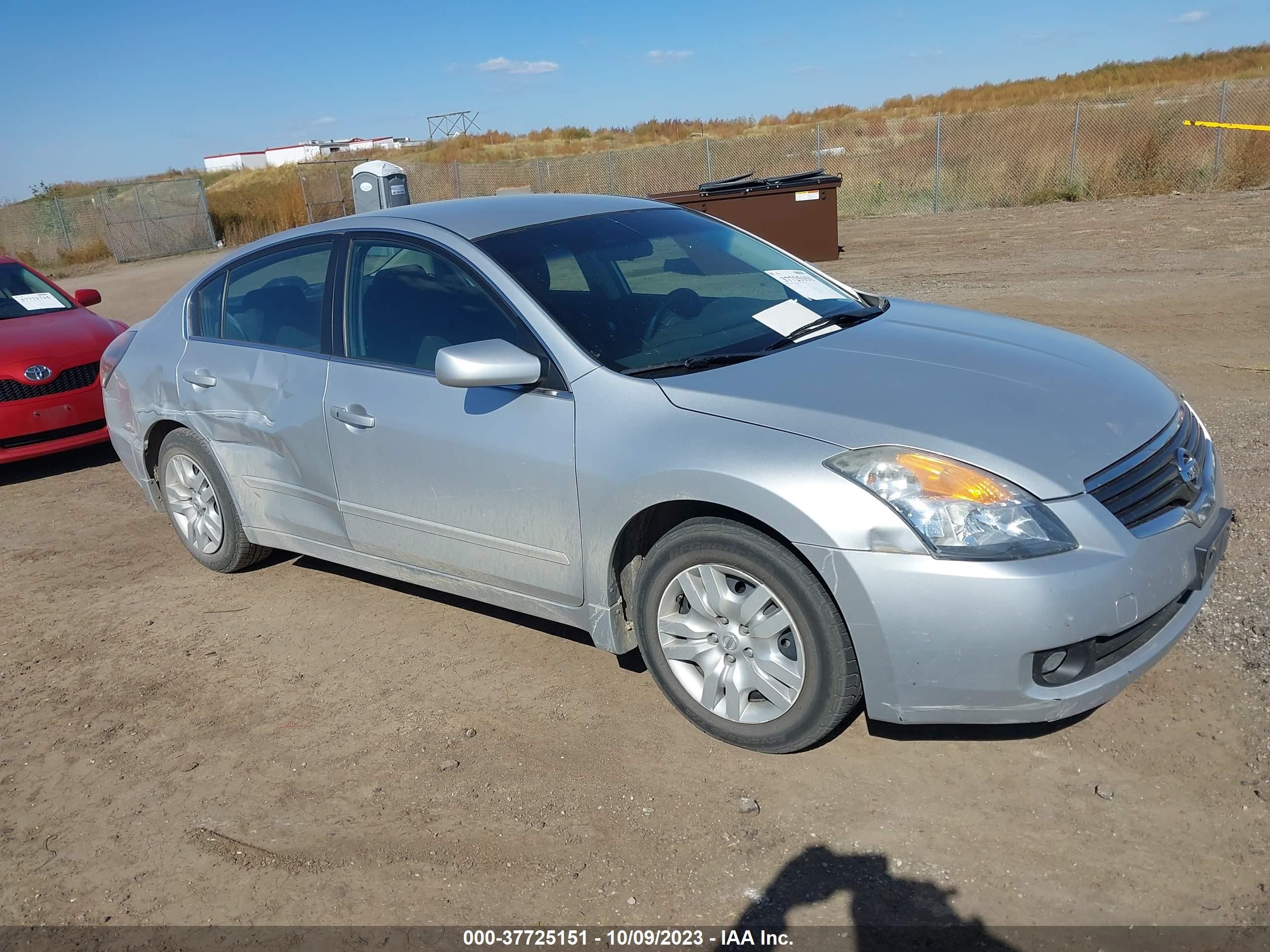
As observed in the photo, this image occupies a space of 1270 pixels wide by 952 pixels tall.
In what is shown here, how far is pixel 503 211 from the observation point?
4473mm

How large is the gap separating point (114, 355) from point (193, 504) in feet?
3.55

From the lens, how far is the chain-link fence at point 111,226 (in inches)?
1161

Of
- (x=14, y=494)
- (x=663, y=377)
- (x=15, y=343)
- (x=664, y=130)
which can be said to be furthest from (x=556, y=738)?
(x=664, y=130)

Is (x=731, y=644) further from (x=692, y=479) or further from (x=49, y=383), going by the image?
(x=49, y=383)

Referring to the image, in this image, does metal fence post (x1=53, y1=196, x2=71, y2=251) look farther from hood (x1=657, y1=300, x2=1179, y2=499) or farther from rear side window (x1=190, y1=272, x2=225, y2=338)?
A: hood (x1=657, y1=300, x2=1179, y2=499)

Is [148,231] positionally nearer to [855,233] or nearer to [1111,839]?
[855,233]

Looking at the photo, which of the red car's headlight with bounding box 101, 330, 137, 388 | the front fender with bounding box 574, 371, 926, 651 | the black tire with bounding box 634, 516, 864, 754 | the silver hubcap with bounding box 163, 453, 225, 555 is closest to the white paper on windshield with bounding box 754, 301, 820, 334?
the front fender with bounding box 574, 371, 926, 651

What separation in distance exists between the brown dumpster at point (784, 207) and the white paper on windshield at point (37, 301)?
27.1ft

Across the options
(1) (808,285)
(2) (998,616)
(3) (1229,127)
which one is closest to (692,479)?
(2) (998,616)

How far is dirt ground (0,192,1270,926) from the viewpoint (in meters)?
2.83

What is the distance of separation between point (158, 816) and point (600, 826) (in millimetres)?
1513

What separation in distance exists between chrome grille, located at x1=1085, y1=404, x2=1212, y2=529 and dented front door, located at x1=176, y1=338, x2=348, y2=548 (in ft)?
9.91

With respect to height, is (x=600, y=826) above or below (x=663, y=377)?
below

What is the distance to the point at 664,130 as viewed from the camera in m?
49.6
